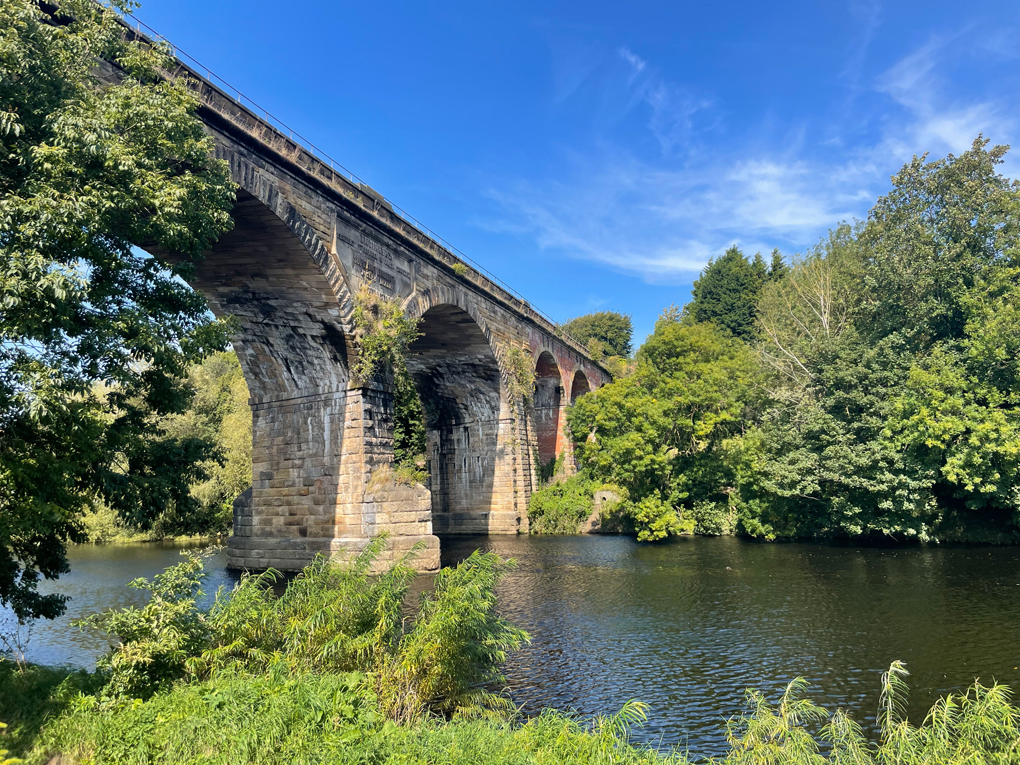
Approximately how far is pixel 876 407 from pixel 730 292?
43.0 m

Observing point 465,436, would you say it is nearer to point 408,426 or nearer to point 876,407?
point 408,426

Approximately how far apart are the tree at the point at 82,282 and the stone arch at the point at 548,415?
33732 mm

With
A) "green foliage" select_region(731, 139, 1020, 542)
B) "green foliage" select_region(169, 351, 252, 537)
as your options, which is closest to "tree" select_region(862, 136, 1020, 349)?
→ "green foliage" select_region(731, 139, 1020, 542)

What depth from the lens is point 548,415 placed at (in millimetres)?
→ 43656

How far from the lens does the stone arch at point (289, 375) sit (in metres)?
17.3

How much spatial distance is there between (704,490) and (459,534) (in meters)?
12.3

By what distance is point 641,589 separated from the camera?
16.2 m

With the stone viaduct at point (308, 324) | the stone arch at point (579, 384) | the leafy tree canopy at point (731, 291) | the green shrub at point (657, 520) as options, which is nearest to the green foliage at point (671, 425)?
the green shrub at point (657, 520)

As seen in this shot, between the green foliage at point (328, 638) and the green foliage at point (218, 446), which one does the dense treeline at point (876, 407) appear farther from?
the green foliage at point (328, 638)

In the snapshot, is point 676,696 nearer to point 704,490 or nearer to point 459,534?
point 704,490

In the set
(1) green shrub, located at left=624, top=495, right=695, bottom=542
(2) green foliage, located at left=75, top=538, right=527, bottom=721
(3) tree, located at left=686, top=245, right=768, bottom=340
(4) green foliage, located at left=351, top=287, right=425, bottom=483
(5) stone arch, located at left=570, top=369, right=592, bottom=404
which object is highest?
(3) tree, located at left=686, top=245, right=768, bottom=340

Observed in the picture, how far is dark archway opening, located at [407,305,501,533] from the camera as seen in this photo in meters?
31.2

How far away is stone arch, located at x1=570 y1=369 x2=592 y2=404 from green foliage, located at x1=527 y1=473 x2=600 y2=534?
11.8 m

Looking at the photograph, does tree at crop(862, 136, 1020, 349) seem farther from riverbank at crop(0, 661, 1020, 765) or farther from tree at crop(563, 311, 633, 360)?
tree at crop(563, 311, 633, 360)
